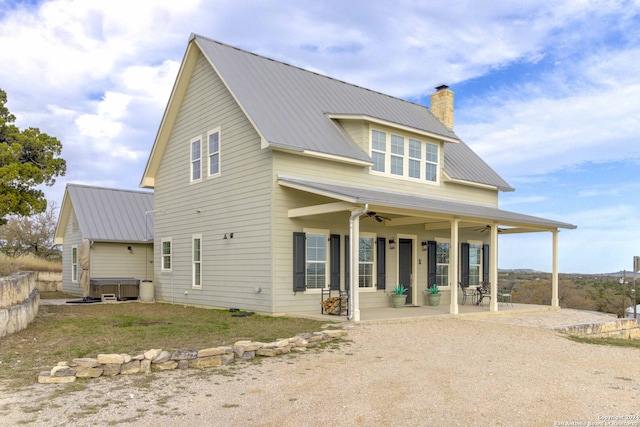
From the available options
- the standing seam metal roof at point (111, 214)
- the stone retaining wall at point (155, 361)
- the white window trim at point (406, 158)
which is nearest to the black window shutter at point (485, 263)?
the white window trim at point (406, 158)

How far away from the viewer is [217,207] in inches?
597

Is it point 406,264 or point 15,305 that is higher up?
point 406,264

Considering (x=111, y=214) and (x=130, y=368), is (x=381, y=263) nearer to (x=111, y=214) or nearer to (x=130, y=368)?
(x=130, y=368)

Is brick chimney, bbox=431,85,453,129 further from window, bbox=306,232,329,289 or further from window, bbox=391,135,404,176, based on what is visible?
window, bbox=306,232,329,289

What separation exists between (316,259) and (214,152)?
14.9ft

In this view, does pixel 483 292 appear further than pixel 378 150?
Yes

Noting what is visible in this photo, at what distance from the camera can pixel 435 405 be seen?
222 inches

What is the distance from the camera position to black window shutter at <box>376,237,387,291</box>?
15328 millimetres

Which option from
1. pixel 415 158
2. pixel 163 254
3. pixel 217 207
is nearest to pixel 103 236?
pixel 163 254

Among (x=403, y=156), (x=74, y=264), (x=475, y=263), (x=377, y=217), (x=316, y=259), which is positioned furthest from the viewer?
(x=74, y=264)

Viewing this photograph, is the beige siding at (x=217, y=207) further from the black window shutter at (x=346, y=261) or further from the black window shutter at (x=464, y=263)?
the black window shutter at (x=464, y=263)

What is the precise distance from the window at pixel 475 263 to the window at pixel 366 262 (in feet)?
16.1

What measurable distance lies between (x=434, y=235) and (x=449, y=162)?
296 cm

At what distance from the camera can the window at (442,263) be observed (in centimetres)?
1738
